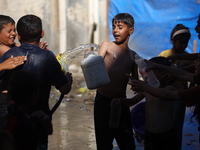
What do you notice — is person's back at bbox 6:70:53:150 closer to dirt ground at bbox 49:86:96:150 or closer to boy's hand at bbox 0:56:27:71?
boy's hand at bbox 0:56:27:71

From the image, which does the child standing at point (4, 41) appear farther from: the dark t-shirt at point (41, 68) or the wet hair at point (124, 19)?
the wet hair at point (124, 19)

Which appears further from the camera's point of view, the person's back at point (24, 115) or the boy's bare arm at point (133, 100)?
the boy's bare arm at point (133, 100)

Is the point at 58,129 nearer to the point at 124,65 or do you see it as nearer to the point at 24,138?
the point at 124,65

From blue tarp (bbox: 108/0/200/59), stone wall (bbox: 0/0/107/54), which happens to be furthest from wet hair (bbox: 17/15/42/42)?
blue tarp (bbox: 108/0/200/59)

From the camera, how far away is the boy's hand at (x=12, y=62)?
256cm

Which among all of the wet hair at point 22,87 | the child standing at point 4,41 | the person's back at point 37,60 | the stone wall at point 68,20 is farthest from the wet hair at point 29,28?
the stone wall at point 68,20

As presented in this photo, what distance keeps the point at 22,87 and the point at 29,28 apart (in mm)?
825

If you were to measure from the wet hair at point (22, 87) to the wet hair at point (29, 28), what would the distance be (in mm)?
727

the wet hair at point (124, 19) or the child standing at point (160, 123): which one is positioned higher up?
the wet hair at point (124, 19)

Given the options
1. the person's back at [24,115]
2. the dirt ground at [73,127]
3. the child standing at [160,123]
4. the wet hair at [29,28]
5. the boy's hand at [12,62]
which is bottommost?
the dirt ground at [73,127]

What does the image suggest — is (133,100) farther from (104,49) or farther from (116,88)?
(104,49)

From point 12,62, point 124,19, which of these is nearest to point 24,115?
point 12,62

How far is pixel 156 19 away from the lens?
8.67m

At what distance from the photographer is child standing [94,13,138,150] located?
10.6 ft
